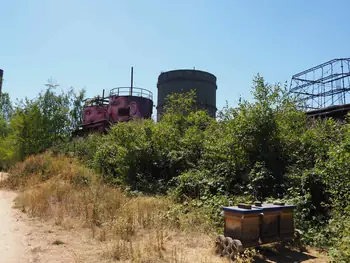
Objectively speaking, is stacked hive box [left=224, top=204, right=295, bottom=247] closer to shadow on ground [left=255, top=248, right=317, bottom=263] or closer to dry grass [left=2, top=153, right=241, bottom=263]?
shadow on ground [left=255, top=248, right=317, bottom=263]

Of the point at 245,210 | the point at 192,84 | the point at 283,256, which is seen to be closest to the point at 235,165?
the point at 283,256

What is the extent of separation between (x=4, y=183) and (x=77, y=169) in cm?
353

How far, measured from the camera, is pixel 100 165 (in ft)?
44.5

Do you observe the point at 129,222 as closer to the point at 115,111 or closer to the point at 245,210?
the point at 245,210

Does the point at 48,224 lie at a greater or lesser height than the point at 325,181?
lesser

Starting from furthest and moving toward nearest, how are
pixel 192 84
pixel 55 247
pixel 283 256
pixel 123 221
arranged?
pixel 192 84
pixel 123 221
pixel 55 247
pixel 283 256

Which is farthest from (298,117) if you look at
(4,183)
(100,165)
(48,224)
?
(4,183)

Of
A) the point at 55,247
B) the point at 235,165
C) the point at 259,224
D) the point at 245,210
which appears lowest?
the point at 55,247

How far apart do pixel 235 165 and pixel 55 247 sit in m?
5.11

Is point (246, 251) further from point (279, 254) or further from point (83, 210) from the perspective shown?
point (83, 210)

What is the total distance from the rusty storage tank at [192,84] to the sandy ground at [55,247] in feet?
65.2

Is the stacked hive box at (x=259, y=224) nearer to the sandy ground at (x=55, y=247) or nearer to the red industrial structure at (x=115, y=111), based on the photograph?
the sandy ground at (x=55, y=247)

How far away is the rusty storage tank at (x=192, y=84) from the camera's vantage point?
26.5 metres

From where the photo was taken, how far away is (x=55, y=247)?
5.68 m
